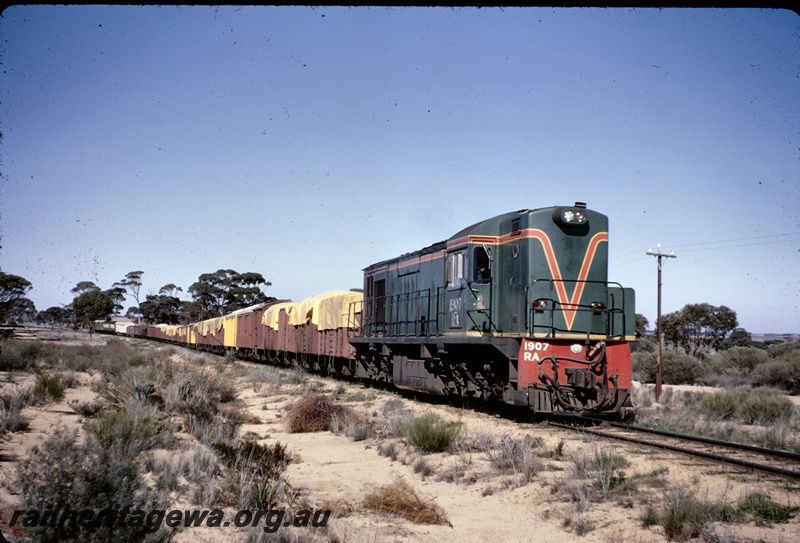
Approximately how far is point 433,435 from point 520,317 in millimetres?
3618

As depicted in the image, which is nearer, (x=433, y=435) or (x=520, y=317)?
(x=433, y=435)

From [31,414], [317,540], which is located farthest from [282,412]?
[317,540]

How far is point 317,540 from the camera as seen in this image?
5461 mm

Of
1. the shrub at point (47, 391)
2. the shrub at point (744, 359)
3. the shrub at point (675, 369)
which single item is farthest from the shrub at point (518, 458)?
the shrub at point (744, 359)

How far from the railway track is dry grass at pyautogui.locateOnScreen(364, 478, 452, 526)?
3975 mm

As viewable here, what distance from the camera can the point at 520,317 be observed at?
12461 mm

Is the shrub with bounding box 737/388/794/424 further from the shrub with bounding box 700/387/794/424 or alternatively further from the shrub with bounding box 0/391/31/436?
the shrub with bounding box 0/391/31/436

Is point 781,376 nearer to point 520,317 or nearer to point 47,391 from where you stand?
point 520,317

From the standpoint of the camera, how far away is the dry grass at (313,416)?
12672 millimetres

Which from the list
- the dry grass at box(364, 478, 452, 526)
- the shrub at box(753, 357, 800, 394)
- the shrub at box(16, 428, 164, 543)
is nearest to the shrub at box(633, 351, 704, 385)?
the shrub at box(753, 357, 800, 394)

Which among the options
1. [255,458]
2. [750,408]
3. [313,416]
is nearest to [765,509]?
[255,458]

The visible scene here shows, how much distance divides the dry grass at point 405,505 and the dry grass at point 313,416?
5.27m

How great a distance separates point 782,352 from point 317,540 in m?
37.3

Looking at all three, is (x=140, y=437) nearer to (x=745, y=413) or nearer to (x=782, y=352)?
(x=745, y=413)
